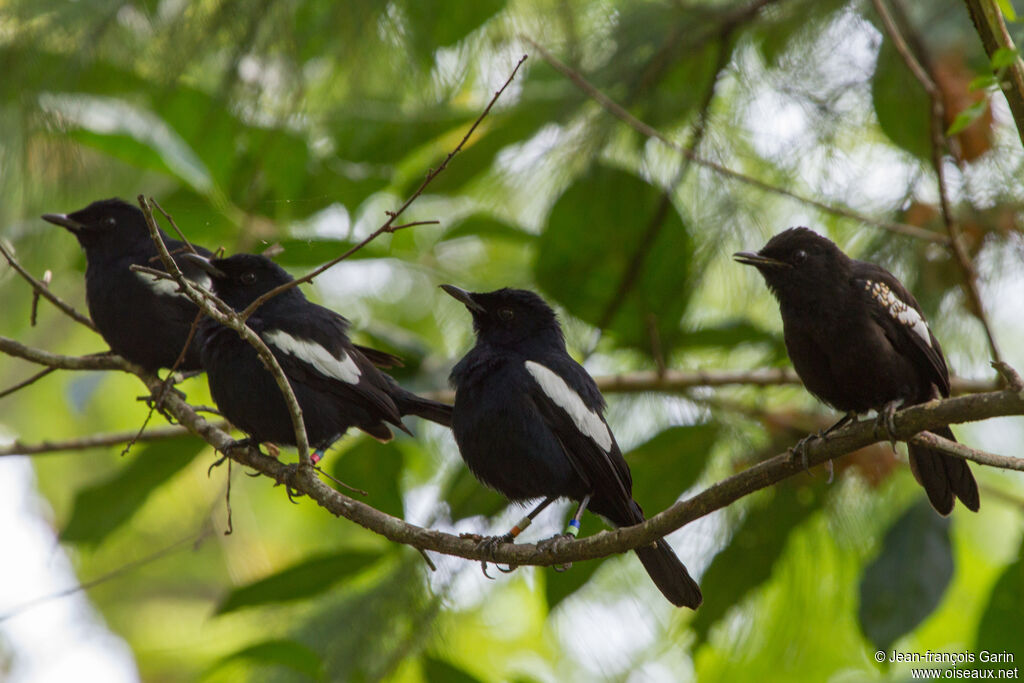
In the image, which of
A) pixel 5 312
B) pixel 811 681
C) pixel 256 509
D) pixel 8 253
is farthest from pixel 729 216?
pixel 256 509

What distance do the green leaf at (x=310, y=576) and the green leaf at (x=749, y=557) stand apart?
4.86 ft

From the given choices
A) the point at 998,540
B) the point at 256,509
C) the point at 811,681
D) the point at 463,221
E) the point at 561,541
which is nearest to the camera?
the point at 561,541

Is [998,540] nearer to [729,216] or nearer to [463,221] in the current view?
[729,216]

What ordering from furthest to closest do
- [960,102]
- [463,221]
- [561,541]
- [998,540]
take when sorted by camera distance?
[998,540] < [463,221] < [960,102] < [561,541]

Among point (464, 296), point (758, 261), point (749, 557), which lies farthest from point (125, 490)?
point (758, 261)

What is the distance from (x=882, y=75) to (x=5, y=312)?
4692 mm

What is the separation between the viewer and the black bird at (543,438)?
3.40 metres

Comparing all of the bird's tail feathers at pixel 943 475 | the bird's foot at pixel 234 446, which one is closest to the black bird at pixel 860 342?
the bird's tail feathers at pixel 943 475

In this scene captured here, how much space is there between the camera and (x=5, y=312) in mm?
5504

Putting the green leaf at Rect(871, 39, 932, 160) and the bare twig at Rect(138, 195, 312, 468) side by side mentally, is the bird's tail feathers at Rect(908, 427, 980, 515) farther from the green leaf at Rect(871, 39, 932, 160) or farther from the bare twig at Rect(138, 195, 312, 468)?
the bare twig at Rect(138, 195, 312, 468)

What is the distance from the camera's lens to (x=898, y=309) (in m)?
3.40

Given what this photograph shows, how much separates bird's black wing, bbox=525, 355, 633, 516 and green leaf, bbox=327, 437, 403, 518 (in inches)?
43.2

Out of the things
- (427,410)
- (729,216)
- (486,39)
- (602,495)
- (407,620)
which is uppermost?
(486,39)

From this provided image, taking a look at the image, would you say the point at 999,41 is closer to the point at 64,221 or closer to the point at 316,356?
the point at 316,356
